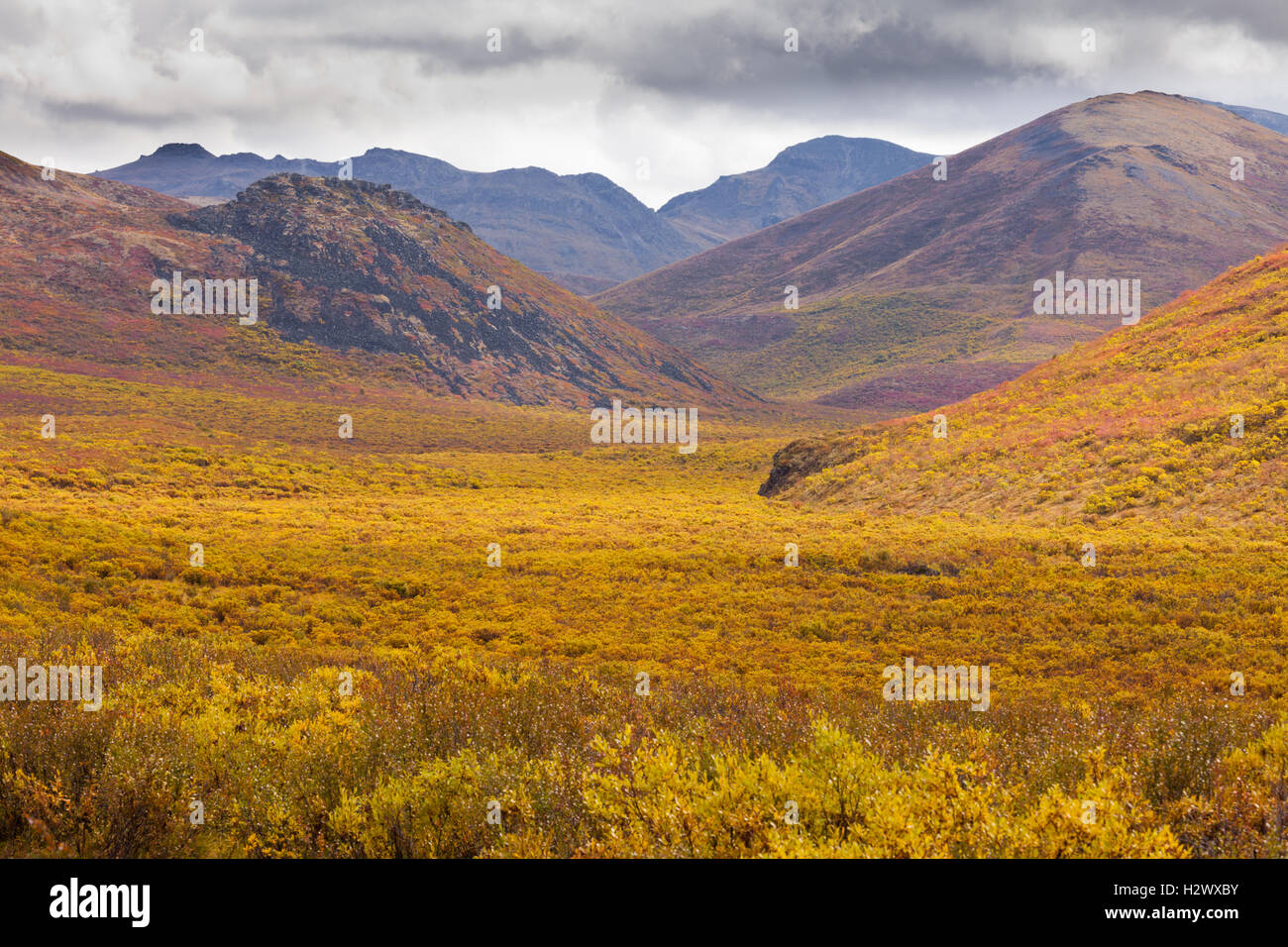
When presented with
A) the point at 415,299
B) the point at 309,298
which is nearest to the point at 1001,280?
the point at 415,299

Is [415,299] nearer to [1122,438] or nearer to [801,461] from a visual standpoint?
[801,461]

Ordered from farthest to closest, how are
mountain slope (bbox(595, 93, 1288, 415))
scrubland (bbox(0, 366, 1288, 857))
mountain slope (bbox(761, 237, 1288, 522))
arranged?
mountain slope (bbox(595, 93, 1288, 415))
mountain slope (bbox(761, 237, 1288, 522))
scrubland (bbox(0, 366, 1288, 857))

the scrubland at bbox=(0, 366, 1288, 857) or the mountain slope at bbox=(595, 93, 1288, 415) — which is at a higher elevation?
the mountain slope at bbox=(595, 93, 1288, 415)

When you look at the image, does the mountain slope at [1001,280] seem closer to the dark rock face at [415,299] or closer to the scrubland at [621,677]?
the dark rock face at [415,299]

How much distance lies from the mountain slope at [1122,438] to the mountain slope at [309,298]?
243ft

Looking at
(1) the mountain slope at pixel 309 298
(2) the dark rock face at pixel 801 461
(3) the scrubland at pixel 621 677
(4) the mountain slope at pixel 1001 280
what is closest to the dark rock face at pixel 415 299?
(1) the mountain slope at pixel 309 298

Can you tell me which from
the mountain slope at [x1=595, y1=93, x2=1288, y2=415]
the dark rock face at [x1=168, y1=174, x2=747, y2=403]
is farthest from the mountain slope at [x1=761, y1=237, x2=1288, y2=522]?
the mountain slope at [x1=595, y1=93, x2=1288, y2=415]

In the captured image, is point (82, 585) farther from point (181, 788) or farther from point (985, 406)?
point (985, 406)

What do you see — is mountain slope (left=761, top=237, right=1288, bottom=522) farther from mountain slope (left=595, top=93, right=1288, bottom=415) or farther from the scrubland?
mountain slope (left=595, top=93, right=1288, bottom=415)

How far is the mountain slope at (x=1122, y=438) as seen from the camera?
28.7 meters

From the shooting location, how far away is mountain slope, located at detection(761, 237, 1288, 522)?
94.1 ft

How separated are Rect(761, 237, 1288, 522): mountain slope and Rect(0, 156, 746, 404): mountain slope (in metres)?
73.9

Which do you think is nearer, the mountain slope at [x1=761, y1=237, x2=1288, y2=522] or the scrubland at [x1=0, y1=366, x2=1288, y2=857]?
the scrubland at [x1=0, y1=366, x2=1288, y2=857]
